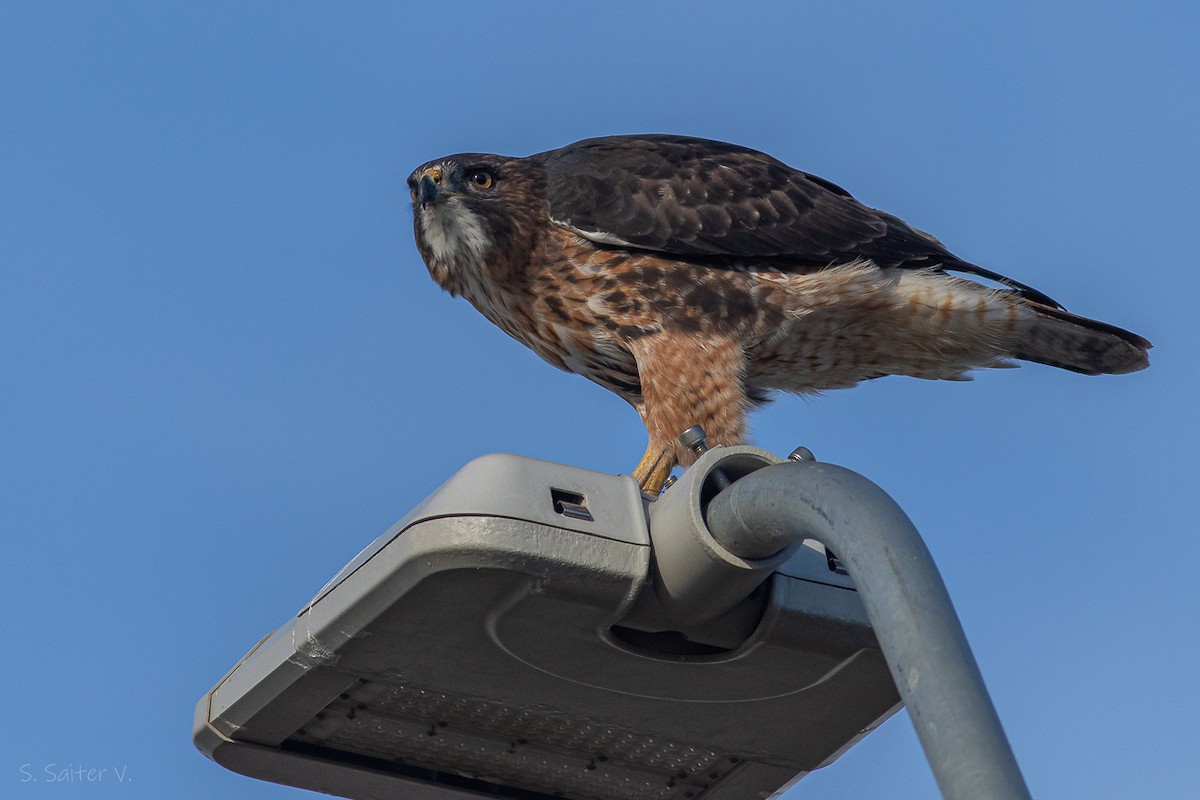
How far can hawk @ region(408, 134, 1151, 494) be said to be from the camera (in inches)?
264

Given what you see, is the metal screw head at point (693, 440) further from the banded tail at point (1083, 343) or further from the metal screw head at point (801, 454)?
the banded tail at point (1083, 343)

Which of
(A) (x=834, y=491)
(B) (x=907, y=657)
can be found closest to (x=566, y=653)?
(A) (x=834, y=491)

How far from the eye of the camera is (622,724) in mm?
3826

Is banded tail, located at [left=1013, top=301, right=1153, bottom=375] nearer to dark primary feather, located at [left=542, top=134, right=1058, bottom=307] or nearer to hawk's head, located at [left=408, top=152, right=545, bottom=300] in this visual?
dark primary feather, located at [left=542, top=134, right=1058, bottom=307]

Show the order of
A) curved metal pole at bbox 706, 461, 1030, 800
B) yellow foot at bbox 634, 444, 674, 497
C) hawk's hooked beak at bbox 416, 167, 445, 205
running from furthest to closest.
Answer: hawk's hooked beak at bbox 416, 167, 445, 205, yellow foot at bbox 634, 444, 674, 497, curved metal pole at bbox 706, 461, 1030, 800

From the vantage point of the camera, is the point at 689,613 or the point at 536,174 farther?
the point at 536,174

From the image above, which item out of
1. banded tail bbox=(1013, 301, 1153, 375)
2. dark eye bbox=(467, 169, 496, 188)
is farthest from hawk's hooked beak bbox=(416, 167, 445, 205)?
banded tail bbox=(1013, 301, 1153, 375)

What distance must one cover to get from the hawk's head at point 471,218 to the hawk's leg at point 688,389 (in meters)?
0.78

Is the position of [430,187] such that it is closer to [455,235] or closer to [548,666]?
[455,235]

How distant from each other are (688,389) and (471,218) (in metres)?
1.33

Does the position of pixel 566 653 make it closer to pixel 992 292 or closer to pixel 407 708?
pixel 407 708

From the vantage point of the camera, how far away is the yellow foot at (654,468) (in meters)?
5.99

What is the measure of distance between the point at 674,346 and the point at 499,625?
3.30 m

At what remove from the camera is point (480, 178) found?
7.32 metres
